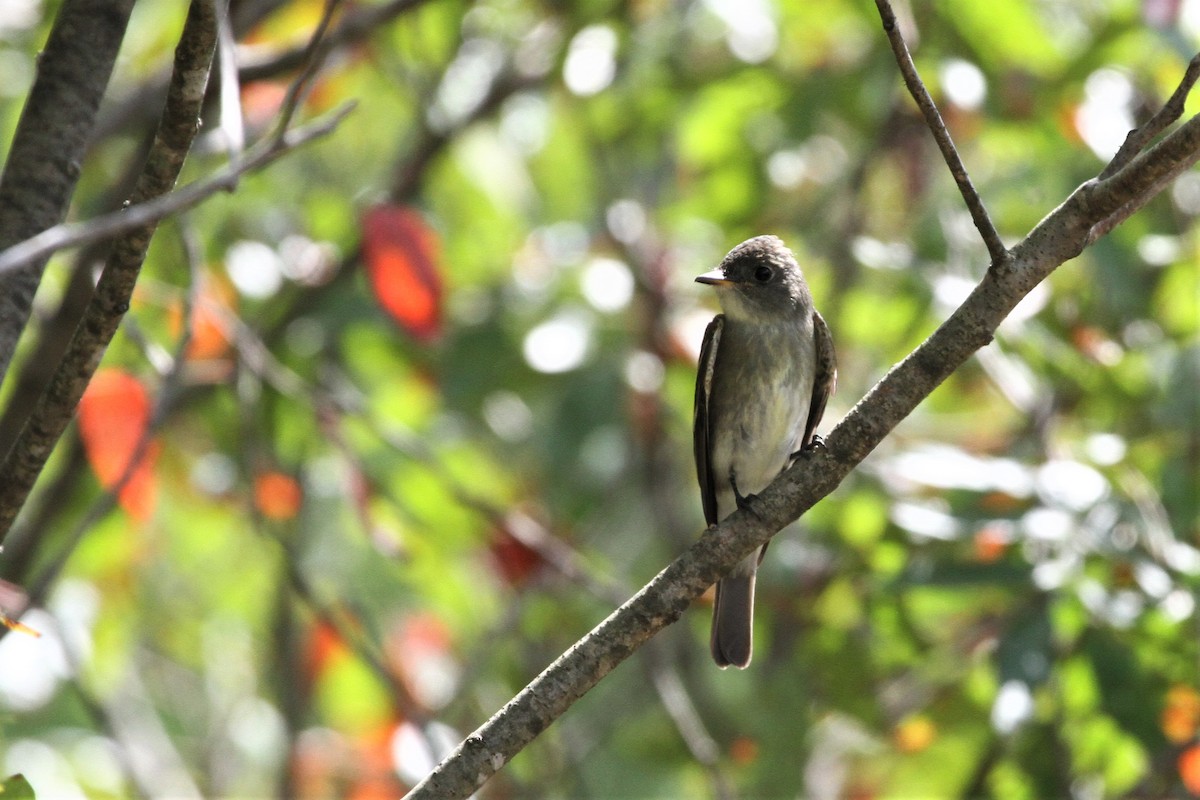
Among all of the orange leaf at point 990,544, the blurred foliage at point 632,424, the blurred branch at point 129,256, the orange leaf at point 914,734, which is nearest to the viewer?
the blurred branch at point 129,256

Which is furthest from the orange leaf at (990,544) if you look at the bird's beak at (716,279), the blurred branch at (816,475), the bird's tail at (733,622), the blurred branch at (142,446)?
the blurred branch at (142,446)

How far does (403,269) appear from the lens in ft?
15.0

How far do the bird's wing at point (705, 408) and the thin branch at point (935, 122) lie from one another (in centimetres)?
220

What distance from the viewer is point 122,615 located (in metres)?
6.18

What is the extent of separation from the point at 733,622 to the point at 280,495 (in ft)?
6.24

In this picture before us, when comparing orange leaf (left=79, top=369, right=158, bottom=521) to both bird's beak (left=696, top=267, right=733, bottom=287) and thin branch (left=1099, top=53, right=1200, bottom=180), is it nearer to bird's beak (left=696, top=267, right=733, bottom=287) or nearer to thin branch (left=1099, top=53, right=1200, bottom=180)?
bird's beak (left=696, top=267, right=733, bottom=287)

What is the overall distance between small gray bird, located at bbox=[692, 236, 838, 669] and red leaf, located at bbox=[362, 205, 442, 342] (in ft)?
2.97

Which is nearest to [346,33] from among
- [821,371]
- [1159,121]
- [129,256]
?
[821,371]

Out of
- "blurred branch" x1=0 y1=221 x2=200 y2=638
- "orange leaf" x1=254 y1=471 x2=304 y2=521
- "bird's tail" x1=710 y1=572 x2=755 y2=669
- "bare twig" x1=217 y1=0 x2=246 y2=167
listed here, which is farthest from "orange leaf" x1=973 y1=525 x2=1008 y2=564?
"orange leaf" x1=254 y1=471 x2=304 y2=521

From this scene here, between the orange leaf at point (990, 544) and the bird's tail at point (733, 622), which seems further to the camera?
the bird's tail at point (733, 622)

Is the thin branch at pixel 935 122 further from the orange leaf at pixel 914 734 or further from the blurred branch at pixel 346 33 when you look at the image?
the orange leaf at pixel 914 734

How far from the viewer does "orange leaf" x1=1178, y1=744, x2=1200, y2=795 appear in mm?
4348

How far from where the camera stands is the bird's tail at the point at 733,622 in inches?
176

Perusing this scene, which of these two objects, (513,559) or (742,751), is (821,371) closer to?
(513,559)
